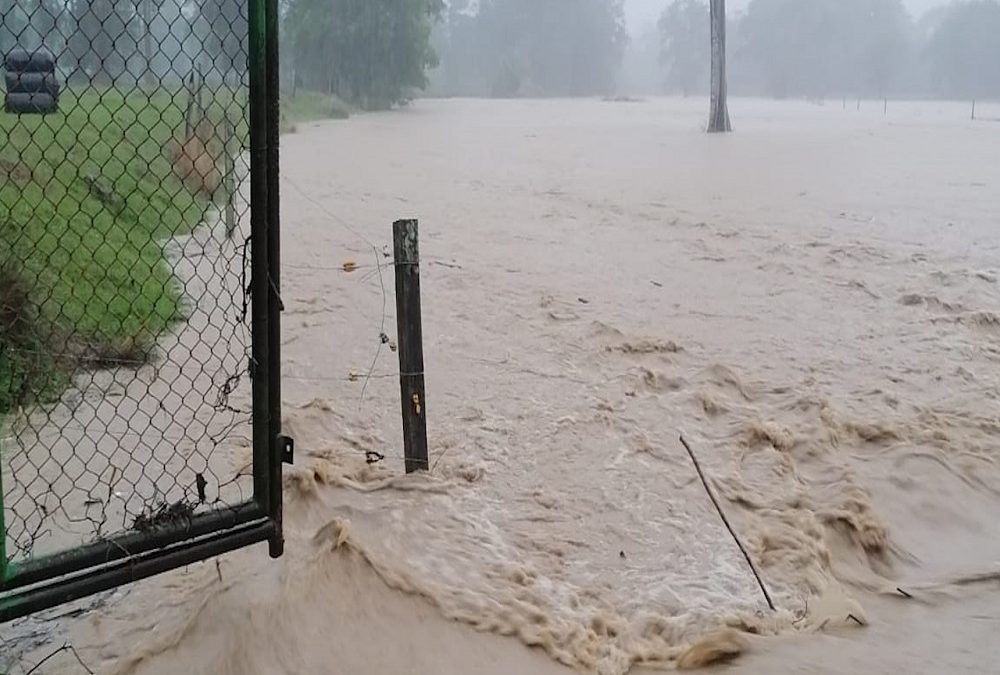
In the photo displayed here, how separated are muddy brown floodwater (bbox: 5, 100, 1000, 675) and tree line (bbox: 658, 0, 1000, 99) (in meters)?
38.3

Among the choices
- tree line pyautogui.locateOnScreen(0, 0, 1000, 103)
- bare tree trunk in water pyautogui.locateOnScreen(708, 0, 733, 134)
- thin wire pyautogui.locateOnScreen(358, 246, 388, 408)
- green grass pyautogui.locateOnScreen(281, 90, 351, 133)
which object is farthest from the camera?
tree line pyautogui.locateOnScreen(0, 0, 1000, 103)

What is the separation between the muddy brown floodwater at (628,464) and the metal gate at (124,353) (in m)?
0.32

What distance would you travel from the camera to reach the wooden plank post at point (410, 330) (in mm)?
3305

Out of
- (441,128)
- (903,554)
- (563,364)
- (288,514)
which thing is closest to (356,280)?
(563,364)

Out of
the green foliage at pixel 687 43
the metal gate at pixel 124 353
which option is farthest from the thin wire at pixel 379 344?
the green foliage at pixel 687 43

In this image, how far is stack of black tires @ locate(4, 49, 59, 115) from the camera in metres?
2.56

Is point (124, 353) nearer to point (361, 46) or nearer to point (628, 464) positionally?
point (628, 464)

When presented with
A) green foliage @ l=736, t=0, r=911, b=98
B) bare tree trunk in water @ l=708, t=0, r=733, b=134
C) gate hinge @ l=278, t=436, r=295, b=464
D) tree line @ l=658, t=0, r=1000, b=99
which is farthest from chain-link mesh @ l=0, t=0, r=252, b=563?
green foliage @ l=736, t=0, r=911, b=98

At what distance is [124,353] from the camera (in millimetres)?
4652

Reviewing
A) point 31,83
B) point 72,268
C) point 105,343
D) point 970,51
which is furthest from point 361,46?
point 31,83

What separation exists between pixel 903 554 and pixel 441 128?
21.2m

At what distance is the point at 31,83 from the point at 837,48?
172 feet

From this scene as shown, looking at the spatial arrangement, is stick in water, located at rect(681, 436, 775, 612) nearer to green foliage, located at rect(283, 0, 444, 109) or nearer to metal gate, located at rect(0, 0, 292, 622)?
metal gate, located at rect(0, 0, 292, 622)

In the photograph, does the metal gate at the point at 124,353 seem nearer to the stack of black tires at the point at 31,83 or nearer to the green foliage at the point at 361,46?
the stack of black tires at the point at 31,83
